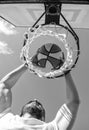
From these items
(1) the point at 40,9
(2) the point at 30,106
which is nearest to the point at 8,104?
(2) the point at 30,106

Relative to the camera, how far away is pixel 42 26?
3.93 meters

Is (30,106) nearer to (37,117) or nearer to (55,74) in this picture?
(37,117)

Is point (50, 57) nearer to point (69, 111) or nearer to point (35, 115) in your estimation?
point (35, 115)

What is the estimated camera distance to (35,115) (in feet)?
10.2

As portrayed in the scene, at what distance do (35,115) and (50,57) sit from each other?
1019mm

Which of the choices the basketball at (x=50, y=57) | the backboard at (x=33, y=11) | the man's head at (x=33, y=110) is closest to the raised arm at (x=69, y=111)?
the man's head at (x=33, y=110)

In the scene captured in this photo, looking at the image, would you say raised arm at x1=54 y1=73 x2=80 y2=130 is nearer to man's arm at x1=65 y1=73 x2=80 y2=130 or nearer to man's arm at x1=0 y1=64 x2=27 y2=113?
man's arm at x1=65 y1=73 x2=80 y2=130

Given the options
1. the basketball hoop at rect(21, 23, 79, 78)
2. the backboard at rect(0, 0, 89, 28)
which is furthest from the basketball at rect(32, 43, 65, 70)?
the backboard at rect(0, 0, 89, 28)

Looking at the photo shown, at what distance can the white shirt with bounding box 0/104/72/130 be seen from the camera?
9.52 feet

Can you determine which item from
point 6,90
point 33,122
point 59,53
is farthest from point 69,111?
point 59,53

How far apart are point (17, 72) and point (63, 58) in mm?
842

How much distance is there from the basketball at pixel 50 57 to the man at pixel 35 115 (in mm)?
702

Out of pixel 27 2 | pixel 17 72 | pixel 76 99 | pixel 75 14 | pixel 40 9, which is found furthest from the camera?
pixel 75 14

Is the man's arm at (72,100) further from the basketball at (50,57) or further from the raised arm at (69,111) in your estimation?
the basketball at (50,57)
